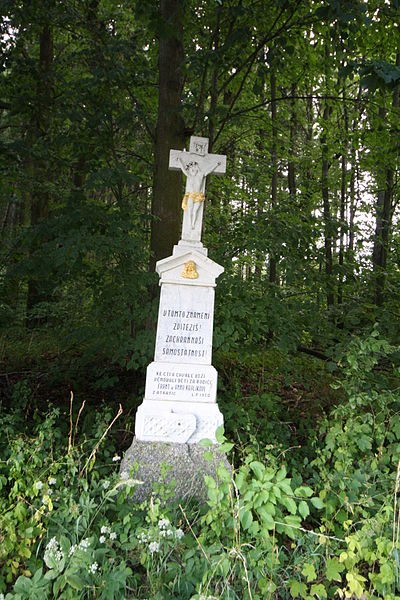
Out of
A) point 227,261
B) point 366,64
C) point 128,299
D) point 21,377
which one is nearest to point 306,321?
point 227,261

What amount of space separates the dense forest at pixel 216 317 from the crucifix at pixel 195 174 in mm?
739

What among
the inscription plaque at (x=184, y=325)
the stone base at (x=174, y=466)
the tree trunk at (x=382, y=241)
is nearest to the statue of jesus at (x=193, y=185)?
the inscription plaque at (x=184, y=325)

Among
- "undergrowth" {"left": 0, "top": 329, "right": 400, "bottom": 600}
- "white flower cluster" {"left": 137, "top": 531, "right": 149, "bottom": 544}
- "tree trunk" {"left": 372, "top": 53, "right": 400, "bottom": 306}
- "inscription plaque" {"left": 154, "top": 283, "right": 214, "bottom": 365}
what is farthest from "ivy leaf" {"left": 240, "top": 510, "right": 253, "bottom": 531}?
"tree trunk" {"left": 372, "top": 53, "right": 400, "bottom": 306}

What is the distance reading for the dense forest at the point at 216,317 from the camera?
2.46 metres

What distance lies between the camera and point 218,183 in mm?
7695

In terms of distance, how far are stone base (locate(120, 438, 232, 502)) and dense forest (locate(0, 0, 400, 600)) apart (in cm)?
26

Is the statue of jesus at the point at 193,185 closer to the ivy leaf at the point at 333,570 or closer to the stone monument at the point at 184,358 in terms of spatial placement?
the stone monument at the point at 184,358

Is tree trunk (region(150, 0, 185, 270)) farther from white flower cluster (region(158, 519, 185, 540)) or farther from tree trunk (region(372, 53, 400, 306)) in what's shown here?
white flower cluster (region(158, 519, 185, 540))

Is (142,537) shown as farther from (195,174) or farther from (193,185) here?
(195,174)

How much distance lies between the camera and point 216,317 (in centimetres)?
487

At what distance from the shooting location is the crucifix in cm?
425

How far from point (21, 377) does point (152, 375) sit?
3585 millimetres

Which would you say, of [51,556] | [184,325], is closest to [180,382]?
[184,325]

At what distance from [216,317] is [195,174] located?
1589 mm
